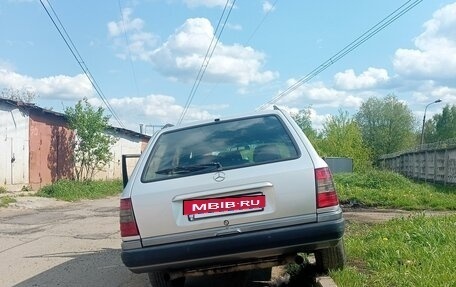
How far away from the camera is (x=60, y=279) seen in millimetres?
5457

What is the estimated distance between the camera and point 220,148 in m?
3.96

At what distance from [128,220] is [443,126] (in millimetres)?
86807

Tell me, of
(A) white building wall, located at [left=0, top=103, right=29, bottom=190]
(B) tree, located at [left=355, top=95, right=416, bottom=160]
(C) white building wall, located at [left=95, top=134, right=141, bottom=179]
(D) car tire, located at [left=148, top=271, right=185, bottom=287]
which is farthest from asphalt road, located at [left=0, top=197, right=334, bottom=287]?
(B) tree, located at [left=355, top=95, right=416, bottom=160]

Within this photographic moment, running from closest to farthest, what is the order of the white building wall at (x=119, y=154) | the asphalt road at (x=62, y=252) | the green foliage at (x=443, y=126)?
the asphalt road at (x=62, y=252)
the white building wall at (x=119, y=154)
the green foliage at (x=443, y=126)

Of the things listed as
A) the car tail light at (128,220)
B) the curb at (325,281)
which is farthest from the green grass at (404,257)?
the car tail light at (128,220)

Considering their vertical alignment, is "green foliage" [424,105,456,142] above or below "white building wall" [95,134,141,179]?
above

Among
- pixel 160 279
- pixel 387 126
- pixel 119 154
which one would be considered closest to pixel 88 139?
pixel 119 154

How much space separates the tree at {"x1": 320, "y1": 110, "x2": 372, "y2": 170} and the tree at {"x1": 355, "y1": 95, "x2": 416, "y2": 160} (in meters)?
13.5

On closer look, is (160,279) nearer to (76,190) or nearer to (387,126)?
(76,190)

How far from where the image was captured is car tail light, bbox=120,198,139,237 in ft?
11.8

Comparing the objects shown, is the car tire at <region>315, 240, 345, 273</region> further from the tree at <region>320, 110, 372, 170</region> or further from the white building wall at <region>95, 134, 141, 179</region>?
the tree at <region>320, 110, 372, 170</region>

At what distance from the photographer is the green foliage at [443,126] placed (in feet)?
264

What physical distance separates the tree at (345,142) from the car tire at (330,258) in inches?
1916

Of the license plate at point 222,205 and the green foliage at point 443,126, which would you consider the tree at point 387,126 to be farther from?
the license plate at point 222,205
